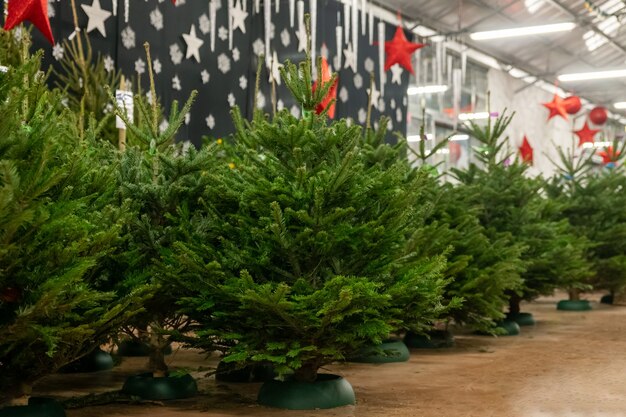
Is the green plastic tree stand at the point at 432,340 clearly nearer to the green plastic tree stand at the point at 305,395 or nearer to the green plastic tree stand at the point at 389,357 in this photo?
the green plastic tree stand at the point at 389,357

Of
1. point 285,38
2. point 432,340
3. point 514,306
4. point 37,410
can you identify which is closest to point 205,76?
point 285,38

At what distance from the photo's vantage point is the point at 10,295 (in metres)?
3.73

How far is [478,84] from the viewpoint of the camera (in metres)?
21.5

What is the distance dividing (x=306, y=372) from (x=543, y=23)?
14.8 metres

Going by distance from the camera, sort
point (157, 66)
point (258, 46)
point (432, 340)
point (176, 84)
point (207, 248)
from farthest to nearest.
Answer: point (258, 46)
point (176, 84)
point (157, 66)
point (432, 340)
point (207, 248)

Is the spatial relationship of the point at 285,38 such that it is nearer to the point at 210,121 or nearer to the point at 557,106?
the point at 210,121

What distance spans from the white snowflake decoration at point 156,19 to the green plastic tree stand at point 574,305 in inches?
271

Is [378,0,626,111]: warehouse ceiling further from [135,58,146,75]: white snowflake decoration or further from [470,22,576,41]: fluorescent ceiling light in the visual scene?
[135,58,146,75]: white snowflake decoration

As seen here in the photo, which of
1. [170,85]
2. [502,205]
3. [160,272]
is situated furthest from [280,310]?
[170,85]

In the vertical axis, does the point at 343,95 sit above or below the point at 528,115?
below

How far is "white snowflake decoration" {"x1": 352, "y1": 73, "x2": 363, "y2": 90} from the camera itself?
1495 centimetres

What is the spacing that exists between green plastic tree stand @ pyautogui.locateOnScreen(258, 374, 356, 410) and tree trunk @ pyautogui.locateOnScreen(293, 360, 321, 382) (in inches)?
2.6

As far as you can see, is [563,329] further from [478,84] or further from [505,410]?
[478,84]

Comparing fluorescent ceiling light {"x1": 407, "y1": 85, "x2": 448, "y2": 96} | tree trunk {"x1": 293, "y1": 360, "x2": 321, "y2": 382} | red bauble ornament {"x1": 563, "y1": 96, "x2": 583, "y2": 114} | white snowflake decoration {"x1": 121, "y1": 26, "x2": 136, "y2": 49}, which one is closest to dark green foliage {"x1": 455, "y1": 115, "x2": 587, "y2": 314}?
tree trunk {"x1": 293, "y1": 360, "x2": 321, "y2": 382}
